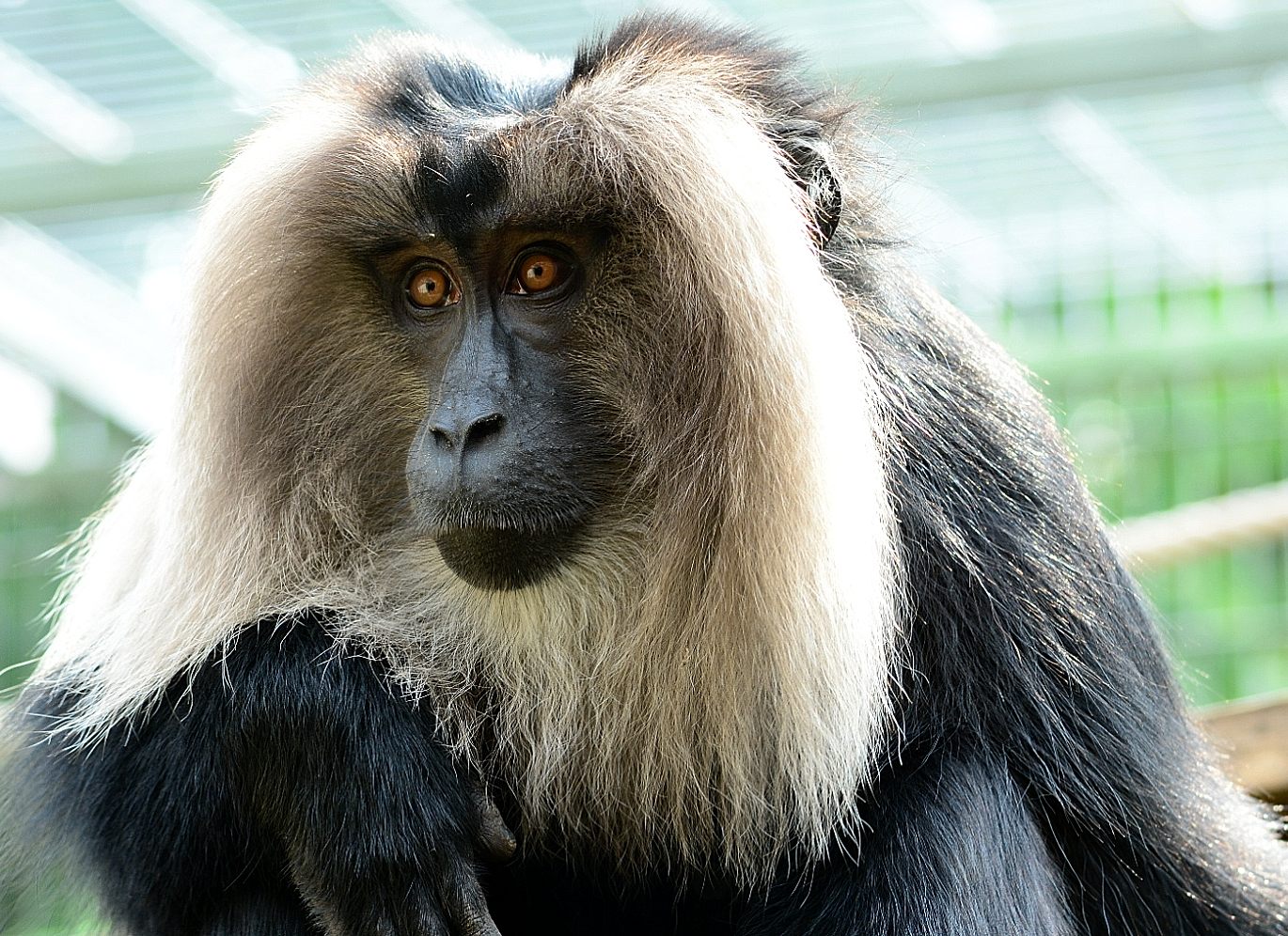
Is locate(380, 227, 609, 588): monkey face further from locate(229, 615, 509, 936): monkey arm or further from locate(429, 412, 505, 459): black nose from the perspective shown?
locate(229, 615, 509, 936): monkey arm

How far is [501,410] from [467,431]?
5cm

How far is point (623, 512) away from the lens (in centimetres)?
234

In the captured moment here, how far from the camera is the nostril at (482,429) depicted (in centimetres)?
217

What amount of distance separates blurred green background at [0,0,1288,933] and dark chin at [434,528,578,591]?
3.34 feet

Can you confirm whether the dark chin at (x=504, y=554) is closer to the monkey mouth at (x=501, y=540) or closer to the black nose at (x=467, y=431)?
the monkey mouth at (x=501, y=540)

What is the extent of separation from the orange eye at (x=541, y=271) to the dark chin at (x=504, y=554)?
32 cm

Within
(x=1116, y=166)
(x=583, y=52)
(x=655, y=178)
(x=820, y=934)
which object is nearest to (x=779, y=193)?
(x=655, y=178)

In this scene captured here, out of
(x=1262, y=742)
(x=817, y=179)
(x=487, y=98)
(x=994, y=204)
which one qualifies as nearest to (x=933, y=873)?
(x=817, y=179)

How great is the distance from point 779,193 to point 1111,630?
2.75 ft

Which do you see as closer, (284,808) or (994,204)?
(284,808)

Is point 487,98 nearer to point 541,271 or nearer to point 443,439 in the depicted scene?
point 541,271

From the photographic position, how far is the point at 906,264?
101 inches

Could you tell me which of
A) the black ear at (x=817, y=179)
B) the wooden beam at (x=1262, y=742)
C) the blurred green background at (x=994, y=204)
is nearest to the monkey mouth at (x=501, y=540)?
the black ear at (x=817, y=179)

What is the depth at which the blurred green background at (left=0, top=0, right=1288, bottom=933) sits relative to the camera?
495 cm
